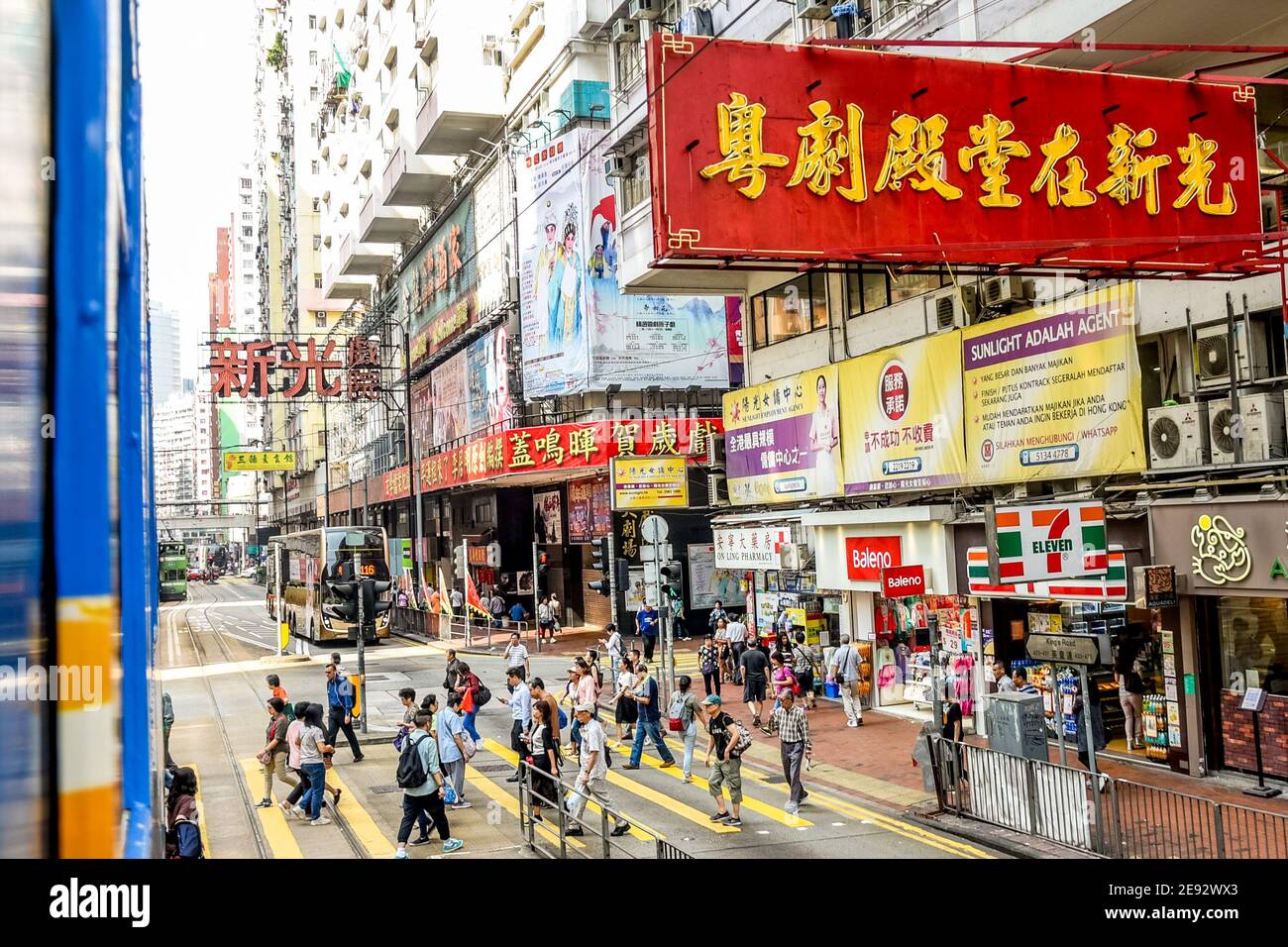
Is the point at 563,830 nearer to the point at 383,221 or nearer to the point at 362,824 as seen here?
the point at 362,824

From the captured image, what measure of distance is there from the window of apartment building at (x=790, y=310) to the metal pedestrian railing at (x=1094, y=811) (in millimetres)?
12334

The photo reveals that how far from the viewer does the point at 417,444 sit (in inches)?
2298

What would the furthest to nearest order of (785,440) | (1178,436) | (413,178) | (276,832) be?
(413,178) < (785,440) < (1178,436) < (276,832)

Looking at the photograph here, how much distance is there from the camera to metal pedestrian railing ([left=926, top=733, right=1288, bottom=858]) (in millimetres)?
10422

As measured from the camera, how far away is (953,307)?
1928cm

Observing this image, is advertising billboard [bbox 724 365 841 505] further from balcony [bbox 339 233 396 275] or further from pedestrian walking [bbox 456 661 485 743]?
balcony [bbox 339 233 396 275]

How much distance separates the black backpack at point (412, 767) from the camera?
11.7 m

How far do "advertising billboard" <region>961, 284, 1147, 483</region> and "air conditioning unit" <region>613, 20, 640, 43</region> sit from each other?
63.1 ft

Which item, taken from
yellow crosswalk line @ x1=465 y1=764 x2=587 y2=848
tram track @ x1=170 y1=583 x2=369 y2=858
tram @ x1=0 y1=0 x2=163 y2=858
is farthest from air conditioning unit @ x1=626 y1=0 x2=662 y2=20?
tram @ x1=0 y1=0 x2=163 y2=858

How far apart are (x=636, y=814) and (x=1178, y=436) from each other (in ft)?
28.2

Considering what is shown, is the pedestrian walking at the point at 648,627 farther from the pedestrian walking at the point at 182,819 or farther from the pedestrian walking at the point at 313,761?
the pedestrian walking at the point at 182,819

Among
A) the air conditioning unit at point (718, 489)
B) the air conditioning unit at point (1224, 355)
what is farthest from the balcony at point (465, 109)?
the air conditioning unit at point (1224, 355)

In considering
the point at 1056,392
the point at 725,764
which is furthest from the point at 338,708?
the point at 1056,392

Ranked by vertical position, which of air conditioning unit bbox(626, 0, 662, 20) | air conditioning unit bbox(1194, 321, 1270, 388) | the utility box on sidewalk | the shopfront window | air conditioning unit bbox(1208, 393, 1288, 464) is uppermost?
air conditioning unit bbox(626, 0, 662, 20)
